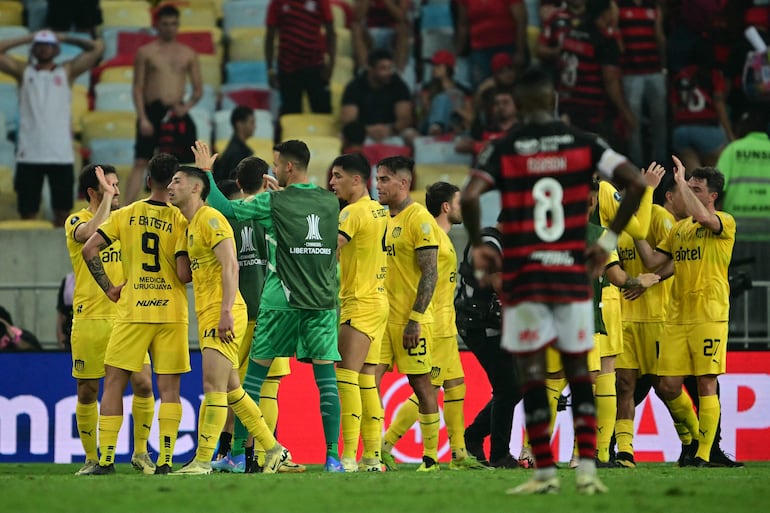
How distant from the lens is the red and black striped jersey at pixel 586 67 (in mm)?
18688

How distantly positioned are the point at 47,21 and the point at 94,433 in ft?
36.0

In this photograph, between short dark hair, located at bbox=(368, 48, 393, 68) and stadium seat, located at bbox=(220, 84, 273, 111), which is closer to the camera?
short dark hair, located at bbox=(368, 48, 393, 68)

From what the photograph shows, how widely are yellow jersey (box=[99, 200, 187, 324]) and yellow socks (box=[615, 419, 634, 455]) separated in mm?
3924

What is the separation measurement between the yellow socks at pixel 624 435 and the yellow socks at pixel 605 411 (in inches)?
14.6

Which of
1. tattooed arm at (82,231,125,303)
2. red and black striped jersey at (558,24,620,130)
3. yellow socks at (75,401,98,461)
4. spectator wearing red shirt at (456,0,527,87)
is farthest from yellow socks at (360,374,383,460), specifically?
spectator wearing red shirt at (456,0,527,87)

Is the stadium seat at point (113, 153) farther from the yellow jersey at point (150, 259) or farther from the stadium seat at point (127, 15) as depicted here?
the yellow jersey at point (150, 259)

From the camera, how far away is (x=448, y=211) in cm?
1220

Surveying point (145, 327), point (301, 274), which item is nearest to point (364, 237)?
point (301, 274)

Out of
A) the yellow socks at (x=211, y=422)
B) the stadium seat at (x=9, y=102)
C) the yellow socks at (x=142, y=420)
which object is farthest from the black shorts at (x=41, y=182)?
the yellow socks at (x=211, y=422)

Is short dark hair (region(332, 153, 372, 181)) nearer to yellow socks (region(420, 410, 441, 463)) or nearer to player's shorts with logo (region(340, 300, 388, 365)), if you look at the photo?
player's shorts with logo (region(340, 300, 388, 365))

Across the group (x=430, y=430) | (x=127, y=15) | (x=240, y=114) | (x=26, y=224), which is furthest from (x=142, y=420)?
(x=127, y=15)

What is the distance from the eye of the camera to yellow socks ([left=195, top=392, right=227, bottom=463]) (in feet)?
33.9

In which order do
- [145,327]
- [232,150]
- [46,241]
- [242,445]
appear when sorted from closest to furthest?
1. [145,327]
2. [242,445]
3. [46,241]
4. [232,150]

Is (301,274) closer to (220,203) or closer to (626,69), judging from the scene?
(220,203)
